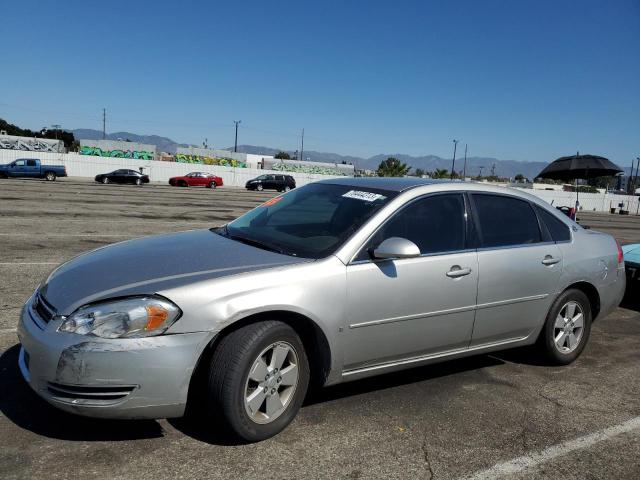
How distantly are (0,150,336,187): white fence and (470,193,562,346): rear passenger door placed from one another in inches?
1771

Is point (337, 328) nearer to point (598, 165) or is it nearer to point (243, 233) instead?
point (243, 233)

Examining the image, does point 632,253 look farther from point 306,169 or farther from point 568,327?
point 306,169

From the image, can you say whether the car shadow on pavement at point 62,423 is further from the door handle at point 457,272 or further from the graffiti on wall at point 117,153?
the graffiti on wall at point 117,153

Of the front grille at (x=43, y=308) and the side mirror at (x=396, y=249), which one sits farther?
the side mirror at (x=396, y=249)

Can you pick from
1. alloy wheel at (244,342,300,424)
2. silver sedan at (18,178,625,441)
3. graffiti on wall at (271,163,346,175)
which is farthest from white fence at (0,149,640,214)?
alloy wheel at (244,342,300,424)

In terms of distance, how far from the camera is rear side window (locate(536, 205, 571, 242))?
4.63 metres

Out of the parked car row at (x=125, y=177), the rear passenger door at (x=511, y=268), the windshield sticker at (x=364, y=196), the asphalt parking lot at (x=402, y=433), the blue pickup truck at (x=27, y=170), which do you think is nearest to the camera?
the asphalt parking lot at (x=402, y=433)

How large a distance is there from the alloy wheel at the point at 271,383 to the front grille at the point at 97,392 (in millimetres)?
627

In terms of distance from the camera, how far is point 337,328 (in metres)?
3.29

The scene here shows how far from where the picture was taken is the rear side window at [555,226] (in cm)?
463

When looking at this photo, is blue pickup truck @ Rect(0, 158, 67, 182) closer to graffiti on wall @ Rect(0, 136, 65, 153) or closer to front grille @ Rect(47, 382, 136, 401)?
graffiti on wall @ Rect(0, 136, 65, 153)

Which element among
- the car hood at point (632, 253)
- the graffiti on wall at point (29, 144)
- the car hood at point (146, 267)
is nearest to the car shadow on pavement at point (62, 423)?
the car hood at point (146, 267)

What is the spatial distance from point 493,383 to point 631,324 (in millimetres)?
3090

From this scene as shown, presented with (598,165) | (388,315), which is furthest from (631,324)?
(598,165)
